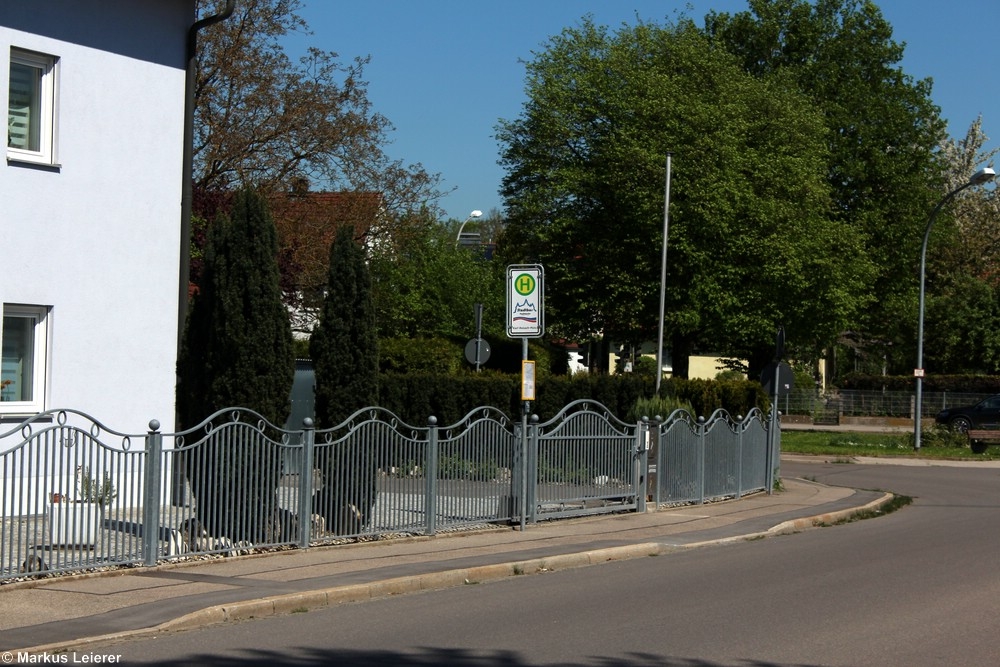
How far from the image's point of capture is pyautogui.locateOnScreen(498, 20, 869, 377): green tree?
39.5 m

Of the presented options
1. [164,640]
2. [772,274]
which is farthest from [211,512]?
[772,274]

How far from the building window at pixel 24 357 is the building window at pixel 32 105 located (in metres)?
1.83

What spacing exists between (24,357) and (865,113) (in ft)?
130

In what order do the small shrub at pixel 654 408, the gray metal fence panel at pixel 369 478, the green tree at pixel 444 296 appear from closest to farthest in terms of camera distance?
the gray metal fence panel at pixel 369 478
the small shrub at pixel 654 408
the green tree at pixel 444 296

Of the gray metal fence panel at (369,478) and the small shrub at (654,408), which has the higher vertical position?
the small shrub at (654,408)

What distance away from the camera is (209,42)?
31.5m

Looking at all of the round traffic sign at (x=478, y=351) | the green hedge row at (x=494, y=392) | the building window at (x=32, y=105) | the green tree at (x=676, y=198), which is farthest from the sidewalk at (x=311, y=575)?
the green tree at (x=676, y=198)

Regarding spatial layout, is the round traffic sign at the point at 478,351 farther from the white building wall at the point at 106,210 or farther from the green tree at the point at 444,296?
the green tree at the point at 444,296

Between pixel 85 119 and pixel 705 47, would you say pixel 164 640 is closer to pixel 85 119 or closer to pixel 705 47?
pixel 85 119

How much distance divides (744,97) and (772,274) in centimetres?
616

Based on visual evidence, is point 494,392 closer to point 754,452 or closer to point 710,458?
point 754,452

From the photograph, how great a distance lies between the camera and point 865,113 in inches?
1900

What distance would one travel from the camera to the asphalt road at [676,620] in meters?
8.12

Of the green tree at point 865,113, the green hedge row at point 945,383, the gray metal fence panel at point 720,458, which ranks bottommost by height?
the gray metal fence panel at point 720,458
